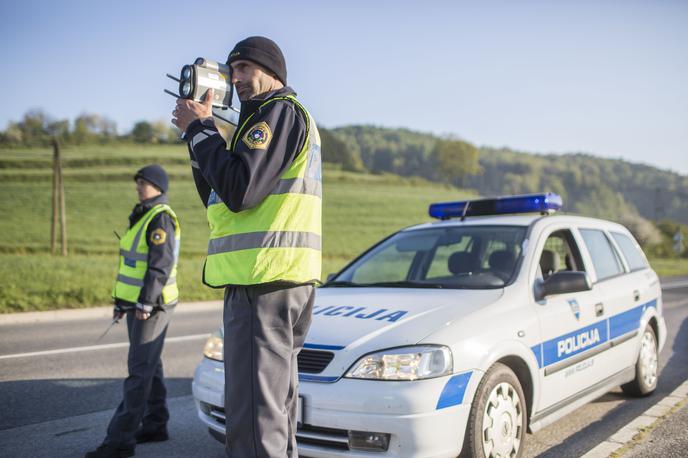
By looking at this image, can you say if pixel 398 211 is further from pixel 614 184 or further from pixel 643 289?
pixel 614 184

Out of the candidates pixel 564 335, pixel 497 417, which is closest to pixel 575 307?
pixel 564 335

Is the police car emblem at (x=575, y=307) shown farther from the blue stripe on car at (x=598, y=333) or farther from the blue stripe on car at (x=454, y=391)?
the blue stripe on car at (x=454, y=391)

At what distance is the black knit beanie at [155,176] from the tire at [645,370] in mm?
4193

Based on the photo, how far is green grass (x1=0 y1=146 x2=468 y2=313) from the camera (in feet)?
43.6

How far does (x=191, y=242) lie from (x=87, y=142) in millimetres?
41753

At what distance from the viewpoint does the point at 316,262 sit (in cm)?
228

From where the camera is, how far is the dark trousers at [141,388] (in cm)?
373

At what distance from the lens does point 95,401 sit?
16.9ft

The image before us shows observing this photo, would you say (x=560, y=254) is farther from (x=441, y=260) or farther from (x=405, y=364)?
(x=405, y=364)

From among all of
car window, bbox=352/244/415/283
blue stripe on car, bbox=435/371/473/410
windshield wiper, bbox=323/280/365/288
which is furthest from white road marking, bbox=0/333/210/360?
blue stripe on car, bbox=435/371/473/410

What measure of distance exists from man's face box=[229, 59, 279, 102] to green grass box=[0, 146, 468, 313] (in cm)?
1003

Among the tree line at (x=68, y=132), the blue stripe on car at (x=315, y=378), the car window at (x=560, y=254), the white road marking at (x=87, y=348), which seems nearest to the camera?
the blue stripe on car at (x=315, y=378)

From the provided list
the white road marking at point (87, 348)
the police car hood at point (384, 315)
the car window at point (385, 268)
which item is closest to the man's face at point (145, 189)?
the police car hood at point (384, 315)

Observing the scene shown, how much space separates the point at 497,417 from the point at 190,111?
2.31 meters
